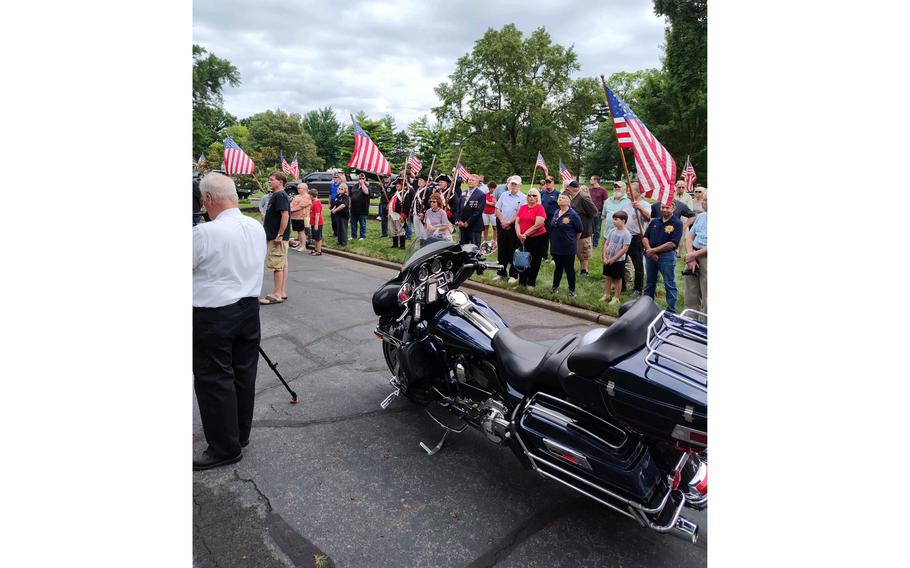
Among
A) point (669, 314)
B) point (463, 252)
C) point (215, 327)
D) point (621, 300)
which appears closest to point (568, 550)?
point (669, 314)

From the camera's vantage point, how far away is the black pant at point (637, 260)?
26.7 ft

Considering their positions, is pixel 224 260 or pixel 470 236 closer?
pixel 224 260

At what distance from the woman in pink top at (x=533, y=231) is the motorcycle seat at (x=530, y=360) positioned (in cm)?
527

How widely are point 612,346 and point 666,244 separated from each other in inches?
192

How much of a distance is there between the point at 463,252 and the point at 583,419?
1.65 meters

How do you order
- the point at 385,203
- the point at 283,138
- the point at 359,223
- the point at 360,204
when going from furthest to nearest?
1. the point at 283,138
2. the point at 385,203
3. the point at 359,223
4. the point at 360,204

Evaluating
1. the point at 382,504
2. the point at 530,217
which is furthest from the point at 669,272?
the point at 382,504

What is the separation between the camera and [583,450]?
242cm

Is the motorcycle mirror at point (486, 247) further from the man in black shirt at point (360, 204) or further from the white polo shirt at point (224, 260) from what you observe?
the man in black shirt at point (360, 204)

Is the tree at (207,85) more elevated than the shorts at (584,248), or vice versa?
the tree at (207,85)

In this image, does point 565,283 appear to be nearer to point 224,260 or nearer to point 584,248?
point 584,248

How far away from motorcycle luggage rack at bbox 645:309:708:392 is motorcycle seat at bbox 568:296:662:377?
0.05 meters

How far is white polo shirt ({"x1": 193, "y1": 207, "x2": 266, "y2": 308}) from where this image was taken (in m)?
2.99

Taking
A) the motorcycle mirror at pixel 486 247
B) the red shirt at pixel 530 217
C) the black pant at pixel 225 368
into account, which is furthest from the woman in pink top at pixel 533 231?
the black pant at pixel 225 368
